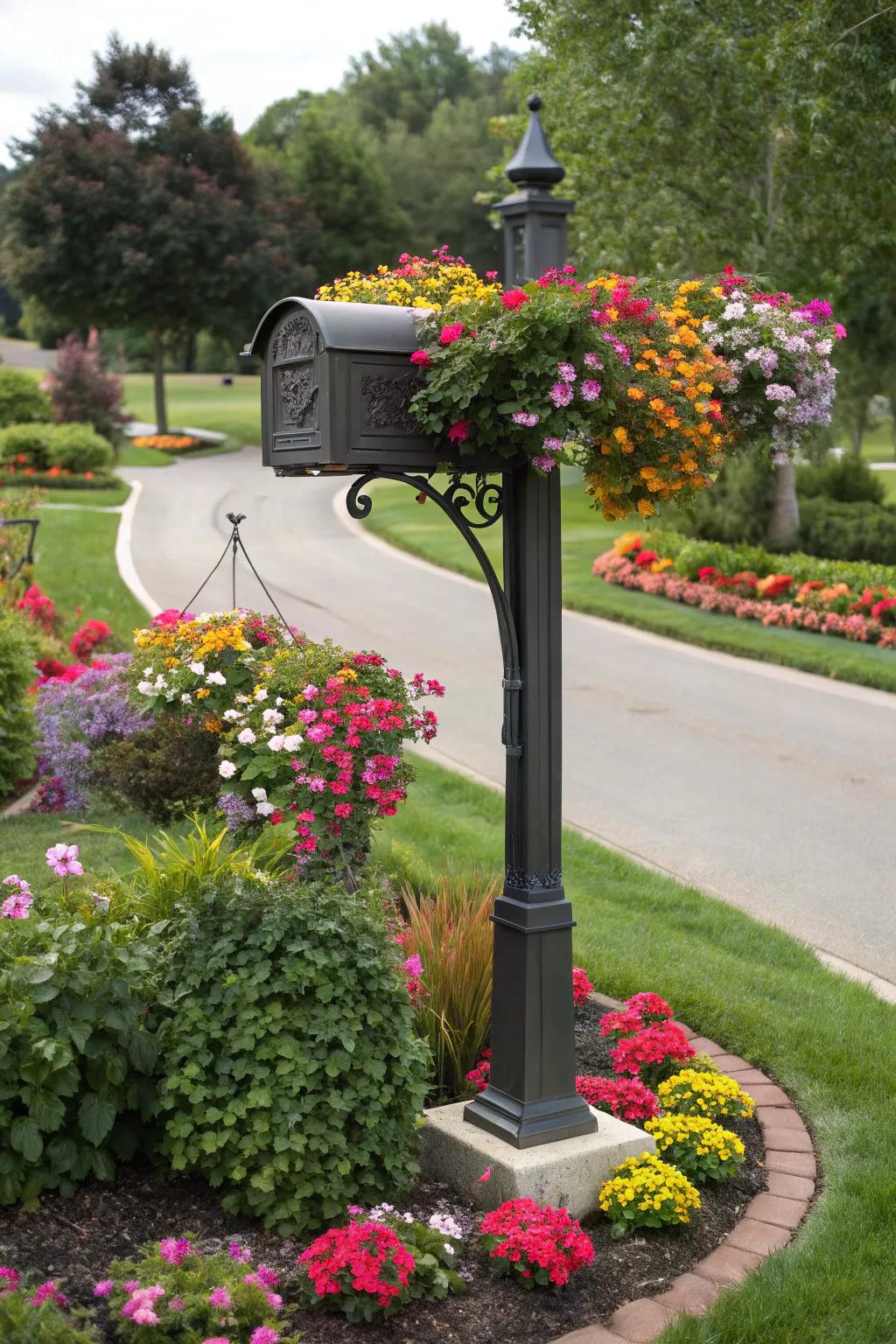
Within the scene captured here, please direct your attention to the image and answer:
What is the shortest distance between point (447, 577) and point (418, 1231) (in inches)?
599

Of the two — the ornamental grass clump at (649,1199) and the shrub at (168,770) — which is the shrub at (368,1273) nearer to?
the ornamental grass clump at (649,1199)

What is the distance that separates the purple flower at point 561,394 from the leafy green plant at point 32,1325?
245 centimetres

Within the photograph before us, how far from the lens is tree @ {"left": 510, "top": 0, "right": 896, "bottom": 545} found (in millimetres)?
14594

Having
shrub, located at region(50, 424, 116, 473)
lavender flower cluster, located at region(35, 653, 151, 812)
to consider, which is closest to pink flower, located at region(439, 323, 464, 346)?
lavender flower cluster, located at region(35, 653, 151, 812)

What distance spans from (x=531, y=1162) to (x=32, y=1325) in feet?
5.01

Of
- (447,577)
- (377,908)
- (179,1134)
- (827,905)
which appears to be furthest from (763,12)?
(179,1134)

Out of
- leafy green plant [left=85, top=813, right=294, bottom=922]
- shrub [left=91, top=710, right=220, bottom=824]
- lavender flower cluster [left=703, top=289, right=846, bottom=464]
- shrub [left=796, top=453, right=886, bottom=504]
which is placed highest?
lavender flower cluster [left=703, top=289, right=846, bottom=464]

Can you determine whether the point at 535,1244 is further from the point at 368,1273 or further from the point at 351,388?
the point at 351,388

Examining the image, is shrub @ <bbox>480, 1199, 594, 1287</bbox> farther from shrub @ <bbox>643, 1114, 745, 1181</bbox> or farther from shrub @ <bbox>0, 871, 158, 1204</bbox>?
shrub @ <bbox>0, 871, 158, 1204</bbox>

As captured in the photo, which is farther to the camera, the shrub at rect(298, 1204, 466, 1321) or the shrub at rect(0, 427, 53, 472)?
the shrub at rect(0, 427, 53, 472)

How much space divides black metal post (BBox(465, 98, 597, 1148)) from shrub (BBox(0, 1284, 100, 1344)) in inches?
58.7

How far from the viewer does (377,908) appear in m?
Answer: 4.44

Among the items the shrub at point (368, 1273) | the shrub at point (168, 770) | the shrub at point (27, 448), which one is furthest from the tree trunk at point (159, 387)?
the shrub at point (368, 1273)

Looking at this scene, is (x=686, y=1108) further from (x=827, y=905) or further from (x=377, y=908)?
(x=827, y=905)
